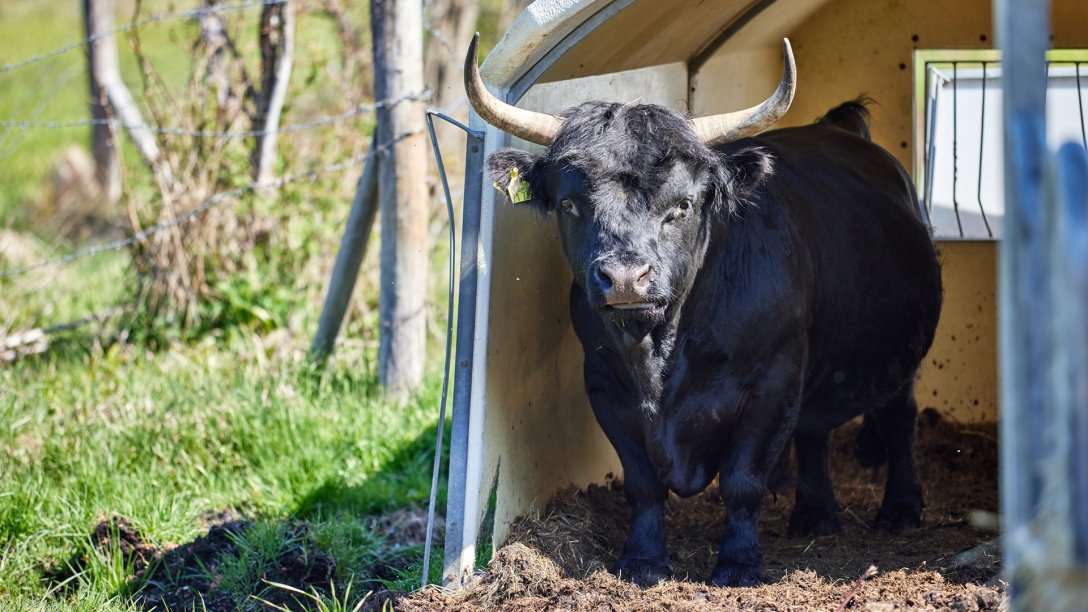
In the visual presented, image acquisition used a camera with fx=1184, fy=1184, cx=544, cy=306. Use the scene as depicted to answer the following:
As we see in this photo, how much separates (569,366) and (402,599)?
1.56 meters

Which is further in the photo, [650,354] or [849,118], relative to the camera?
[849,118]

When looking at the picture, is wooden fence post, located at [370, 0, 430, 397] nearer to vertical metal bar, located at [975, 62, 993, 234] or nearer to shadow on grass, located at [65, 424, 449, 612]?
shadow on grass, located at [65, 424, 449, 612]

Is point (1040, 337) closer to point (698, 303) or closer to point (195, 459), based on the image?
point (698, 303)

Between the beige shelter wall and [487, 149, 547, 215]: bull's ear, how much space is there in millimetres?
160

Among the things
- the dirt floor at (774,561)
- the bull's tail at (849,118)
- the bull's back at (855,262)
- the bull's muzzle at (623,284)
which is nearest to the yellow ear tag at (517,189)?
the bull's muzzle at (623,284)

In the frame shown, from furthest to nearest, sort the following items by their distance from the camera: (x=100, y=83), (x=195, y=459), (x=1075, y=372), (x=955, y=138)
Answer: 1. (x=100, y=83)
2. (x=955, y=138)
3. (x=195, y=459)
4. (x=1075, y=372)

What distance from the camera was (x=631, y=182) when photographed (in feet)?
13.8

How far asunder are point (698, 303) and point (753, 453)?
614 millimetres

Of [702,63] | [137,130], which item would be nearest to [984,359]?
[702,63]

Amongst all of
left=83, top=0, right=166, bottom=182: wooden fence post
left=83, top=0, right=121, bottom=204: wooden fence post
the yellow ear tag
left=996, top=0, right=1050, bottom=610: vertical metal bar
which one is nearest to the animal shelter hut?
the yellow ear tag

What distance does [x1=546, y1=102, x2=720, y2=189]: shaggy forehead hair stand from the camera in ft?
13.8

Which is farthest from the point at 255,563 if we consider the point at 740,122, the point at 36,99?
the point at 36,99

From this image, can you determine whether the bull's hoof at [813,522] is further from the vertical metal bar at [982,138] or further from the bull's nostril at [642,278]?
the vertical metal bar at [982,138]

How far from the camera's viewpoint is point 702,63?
240 inches
